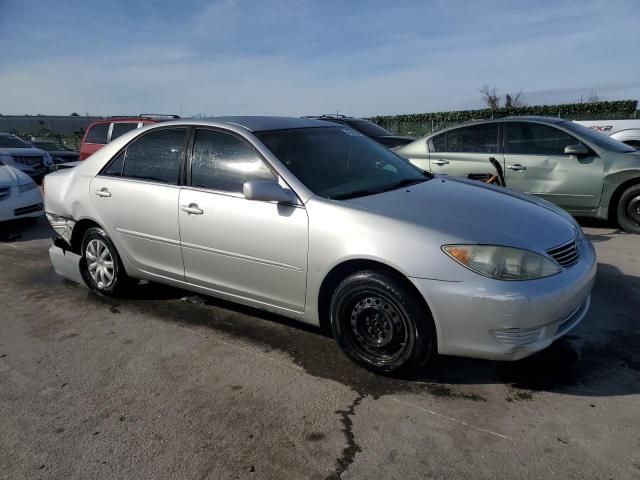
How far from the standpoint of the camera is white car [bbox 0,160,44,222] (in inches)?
301

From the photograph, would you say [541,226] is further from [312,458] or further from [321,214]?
[312,458]

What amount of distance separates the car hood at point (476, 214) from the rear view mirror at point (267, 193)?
0.38 metres

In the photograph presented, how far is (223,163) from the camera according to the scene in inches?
148

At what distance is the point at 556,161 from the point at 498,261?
458 centimetres

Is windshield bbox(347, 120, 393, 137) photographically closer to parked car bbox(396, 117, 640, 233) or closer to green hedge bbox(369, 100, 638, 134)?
parked car bbox(396, 117, 640, 233)

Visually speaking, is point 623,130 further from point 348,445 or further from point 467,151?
point 348,445

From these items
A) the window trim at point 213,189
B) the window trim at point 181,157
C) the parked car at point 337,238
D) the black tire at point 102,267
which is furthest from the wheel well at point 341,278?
the black tire at point 102,267

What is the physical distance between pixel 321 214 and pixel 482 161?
15.2 ft

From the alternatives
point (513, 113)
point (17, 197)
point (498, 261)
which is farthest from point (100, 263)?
point (513, 113)

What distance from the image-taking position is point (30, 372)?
3383mm

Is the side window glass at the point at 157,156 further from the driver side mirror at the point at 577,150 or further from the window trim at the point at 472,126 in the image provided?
the driver side mirror at the point at 577,150

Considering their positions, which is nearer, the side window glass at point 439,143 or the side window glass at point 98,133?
the side window glass at point 439,143

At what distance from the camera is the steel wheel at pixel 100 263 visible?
180 inches

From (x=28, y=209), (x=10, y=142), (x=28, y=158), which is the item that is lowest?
(x=28, y=209)
